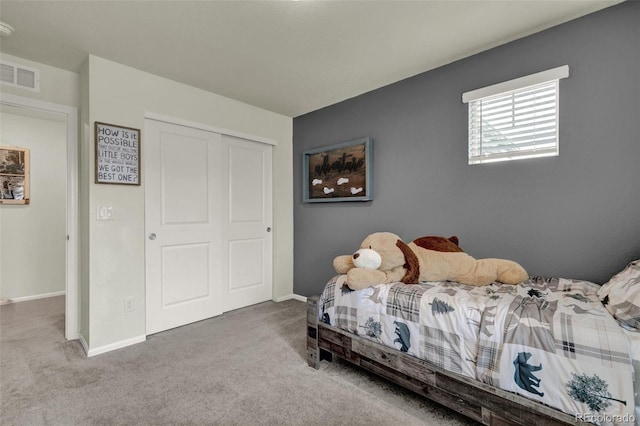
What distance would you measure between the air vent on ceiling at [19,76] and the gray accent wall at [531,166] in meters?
2.78

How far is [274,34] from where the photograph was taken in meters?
2.04

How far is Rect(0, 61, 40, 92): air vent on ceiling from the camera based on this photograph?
7.47ft

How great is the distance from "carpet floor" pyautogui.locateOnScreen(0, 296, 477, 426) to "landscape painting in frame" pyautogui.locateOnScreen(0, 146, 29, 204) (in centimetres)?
185

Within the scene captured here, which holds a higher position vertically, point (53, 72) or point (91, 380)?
point (53, 72)

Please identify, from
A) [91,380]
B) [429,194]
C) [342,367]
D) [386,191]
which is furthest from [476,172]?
[91,380]

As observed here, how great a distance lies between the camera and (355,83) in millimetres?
2836

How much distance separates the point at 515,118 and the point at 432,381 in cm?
189

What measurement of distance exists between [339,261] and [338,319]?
0.40 meters

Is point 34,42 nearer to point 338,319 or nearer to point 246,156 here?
point 246,156

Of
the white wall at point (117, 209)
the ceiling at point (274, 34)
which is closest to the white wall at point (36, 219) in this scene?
the white wall at point (117, 209)

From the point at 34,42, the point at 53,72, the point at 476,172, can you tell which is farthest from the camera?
the point at 53,72

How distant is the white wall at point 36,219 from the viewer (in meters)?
3.68

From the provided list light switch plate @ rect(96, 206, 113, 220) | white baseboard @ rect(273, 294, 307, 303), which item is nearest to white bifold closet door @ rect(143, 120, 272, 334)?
white baseboard @ rect(273, 294, 307, 303)

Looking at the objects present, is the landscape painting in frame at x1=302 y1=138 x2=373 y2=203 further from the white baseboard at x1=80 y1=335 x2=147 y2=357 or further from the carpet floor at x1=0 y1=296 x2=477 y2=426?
the white baseboard at x1=80 y1=335 x2=147 y2=357
